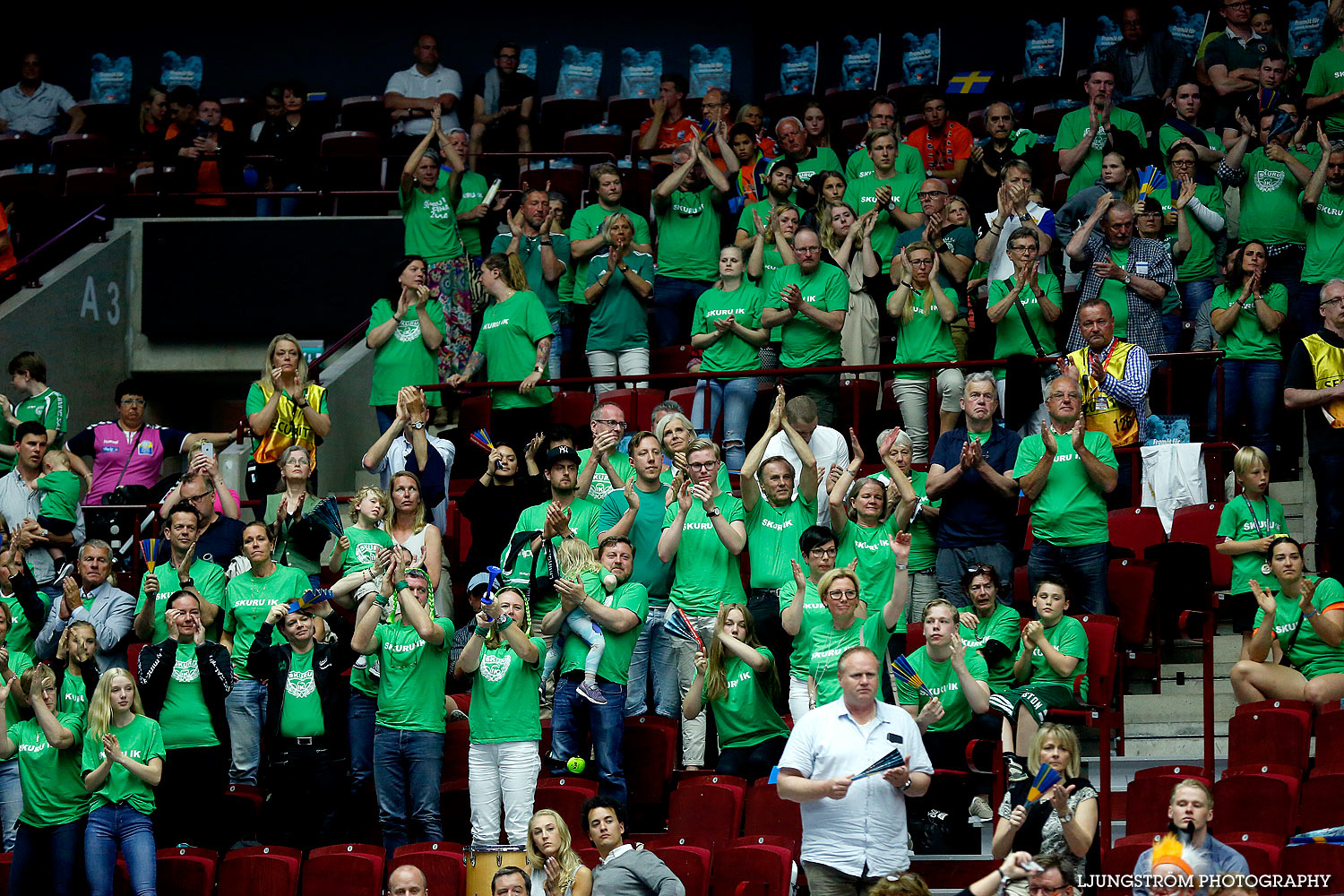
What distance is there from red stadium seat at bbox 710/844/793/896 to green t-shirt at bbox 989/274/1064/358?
4.13 m

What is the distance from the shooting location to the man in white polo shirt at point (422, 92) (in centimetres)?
1464

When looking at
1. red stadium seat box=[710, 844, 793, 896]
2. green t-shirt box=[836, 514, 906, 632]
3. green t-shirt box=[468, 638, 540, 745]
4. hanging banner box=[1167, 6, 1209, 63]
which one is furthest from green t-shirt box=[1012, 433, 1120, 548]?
hanging banner box=[1167, 6, 1209, 63]

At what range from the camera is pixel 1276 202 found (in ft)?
37.6

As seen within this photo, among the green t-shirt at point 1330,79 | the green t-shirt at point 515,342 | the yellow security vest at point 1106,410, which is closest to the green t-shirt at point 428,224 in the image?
the green t-shirt at point 515,342

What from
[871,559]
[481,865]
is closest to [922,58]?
[871,559]

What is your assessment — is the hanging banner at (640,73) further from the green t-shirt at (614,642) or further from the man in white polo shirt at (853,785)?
the man in white polo shirt at (853,785)

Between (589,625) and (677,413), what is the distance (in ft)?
5.10

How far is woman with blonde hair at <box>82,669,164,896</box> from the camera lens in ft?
25.0

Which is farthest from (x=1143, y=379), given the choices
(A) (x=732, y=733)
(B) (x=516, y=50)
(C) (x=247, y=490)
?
(B) (x=516, y=50)

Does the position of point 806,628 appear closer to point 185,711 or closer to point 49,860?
point 185,711

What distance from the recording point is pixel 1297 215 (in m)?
11.4

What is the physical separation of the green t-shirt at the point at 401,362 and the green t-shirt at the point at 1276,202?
18.5 ft

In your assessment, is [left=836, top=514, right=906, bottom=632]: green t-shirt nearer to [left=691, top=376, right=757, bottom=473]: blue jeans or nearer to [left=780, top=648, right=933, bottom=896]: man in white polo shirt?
[left=691, top=376, right=757, bottom=473]: blue jeans

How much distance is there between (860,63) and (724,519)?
8883 mm
